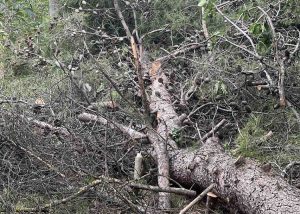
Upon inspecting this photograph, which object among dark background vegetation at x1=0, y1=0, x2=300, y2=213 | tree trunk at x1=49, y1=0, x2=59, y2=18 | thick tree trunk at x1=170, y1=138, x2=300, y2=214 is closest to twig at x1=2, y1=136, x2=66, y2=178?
dark background vegetation at x1=0, y1=0, x2=300, y2=213

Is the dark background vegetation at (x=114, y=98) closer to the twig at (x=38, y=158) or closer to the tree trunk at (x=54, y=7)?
the twig at (x=38, y=158)

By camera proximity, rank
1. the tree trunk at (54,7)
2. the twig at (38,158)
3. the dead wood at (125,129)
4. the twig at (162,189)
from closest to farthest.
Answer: the twig at (162,189)
the twig at (38,158)
the dead wood at (125,129)
the tree trunk at (54,7)

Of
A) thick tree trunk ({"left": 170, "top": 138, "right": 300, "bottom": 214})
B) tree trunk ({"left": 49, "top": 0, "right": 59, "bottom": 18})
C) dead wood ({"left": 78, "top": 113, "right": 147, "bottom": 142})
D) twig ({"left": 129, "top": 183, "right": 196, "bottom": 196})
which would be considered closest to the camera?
thick tree trunk ({"left": 170, "top": 138, "right": 300, "bottom": 214})

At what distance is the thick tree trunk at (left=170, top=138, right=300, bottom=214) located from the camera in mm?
2592

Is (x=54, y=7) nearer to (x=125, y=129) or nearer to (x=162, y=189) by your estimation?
(x=125, y=129)

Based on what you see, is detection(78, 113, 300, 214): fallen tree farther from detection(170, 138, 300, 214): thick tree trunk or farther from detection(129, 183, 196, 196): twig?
detection(129, 183, 196, 196): twig

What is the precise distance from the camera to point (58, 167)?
3.34 m

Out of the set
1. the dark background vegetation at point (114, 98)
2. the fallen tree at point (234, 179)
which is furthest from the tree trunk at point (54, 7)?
the fallen tree at point (234, 179)

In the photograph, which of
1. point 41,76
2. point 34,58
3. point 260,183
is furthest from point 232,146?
point 34,58

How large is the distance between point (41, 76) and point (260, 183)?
3.96 metres

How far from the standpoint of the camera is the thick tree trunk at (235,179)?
259 cm

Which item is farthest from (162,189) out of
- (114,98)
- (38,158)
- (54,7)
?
(54,7)

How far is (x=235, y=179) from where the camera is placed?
9.55ft

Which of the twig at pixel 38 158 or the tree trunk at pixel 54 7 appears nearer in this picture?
the twig at pixel 38 158
